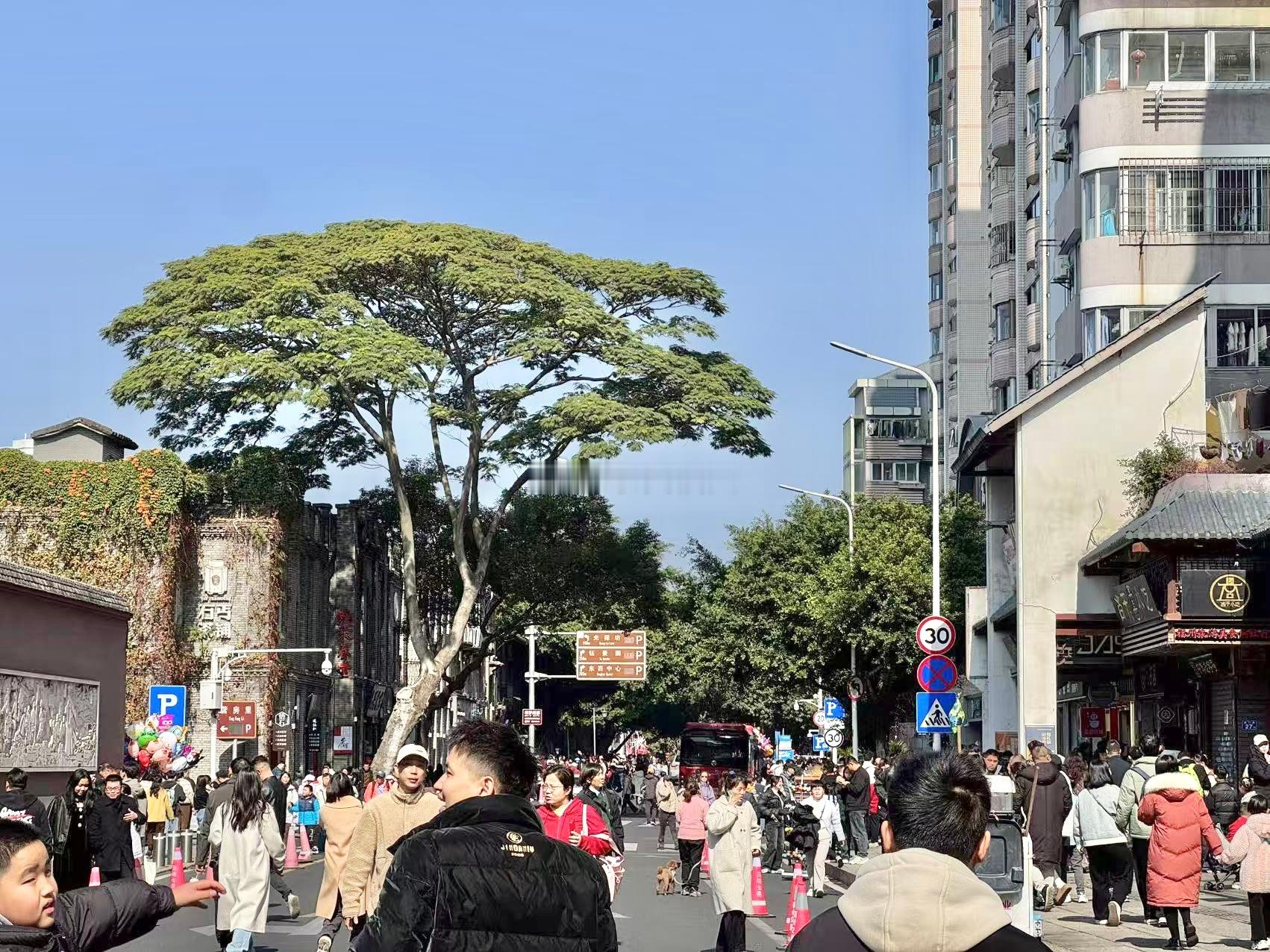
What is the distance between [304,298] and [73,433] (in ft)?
53.2

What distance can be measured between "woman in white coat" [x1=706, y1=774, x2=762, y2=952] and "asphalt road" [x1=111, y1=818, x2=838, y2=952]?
4.11ft

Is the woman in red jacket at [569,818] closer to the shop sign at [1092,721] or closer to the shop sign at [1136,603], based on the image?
the shop sign at [1136,603]

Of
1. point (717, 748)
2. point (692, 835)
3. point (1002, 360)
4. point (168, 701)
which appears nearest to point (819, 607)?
point (717, 748)

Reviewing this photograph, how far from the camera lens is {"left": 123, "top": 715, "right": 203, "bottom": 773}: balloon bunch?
32.2m

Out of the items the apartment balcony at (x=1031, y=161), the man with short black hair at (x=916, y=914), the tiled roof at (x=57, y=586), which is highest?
the apartment balcony at (x=1031, y=161)

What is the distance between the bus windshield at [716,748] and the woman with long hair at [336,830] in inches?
1806

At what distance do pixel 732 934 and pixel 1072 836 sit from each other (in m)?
5.99

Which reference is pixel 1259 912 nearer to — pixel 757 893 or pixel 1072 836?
pixel 1072 836

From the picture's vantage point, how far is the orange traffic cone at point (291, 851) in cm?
3359

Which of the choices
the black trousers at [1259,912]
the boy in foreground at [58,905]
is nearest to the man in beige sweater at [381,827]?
the boy in foreground at [58,905]

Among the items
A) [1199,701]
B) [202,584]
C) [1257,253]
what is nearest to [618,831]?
[1199,701]

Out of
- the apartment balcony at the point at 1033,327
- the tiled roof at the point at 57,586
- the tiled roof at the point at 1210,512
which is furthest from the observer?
the apartment balcony at the point at 1033,327

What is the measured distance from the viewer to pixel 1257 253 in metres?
41.4

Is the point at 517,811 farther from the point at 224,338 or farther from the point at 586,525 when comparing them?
the point at 586,525
